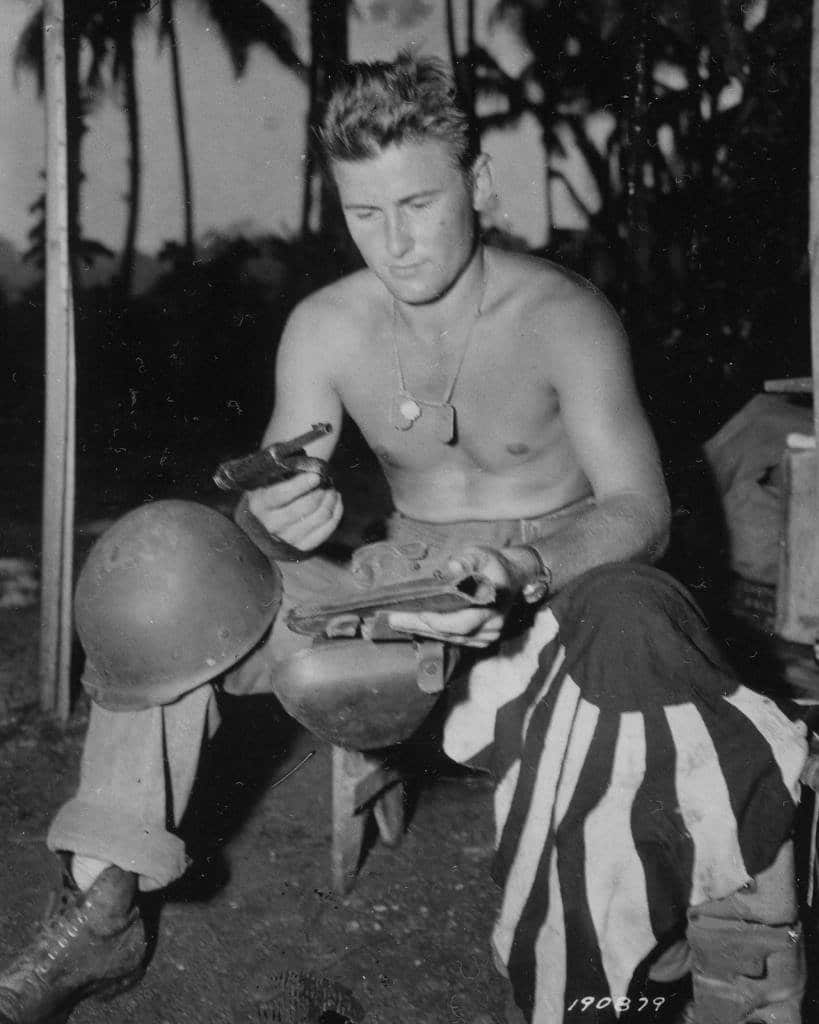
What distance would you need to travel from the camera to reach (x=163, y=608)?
1794 mm

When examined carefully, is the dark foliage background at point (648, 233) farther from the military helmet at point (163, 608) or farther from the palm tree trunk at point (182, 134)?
the military helmet at point (163, 608)

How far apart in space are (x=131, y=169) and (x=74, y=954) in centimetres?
1702

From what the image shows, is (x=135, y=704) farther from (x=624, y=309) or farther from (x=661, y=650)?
(x=624, y=309)

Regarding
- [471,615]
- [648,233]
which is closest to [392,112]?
[471,615]

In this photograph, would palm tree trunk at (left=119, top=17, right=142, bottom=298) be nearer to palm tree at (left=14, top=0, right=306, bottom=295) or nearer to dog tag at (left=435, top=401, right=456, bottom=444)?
palm tree at (left=14, top=0, right=306, bottom=295)

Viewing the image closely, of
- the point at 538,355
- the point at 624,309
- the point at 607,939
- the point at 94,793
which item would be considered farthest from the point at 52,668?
the point at 624,309

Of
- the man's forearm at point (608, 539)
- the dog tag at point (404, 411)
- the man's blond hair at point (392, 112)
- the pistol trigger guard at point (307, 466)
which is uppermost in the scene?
the man's blond hair at point (392, 112)

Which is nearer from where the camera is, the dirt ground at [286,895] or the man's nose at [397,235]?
the dirt ground at [286,895]

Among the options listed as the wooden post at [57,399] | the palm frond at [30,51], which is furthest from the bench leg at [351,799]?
the palm frond at [30,51]

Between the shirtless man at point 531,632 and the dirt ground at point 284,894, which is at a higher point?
the shirtless man at point 531,632

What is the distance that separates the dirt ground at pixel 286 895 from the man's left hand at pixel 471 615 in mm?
658

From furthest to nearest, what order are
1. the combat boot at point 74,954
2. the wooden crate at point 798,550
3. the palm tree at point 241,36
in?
the palm tree at point 241,36
the wooden crate at point 798,550
the combat boot at point 74,954

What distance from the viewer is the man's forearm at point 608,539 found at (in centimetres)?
174

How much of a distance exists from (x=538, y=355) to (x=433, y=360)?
11.6 inches
